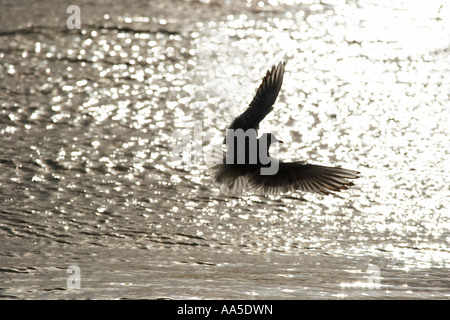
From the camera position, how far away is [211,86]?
5.32 meters

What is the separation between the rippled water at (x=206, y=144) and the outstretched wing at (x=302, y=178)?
0.35 meters

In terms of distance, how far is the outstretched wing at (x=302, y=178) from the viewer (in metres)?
3.45

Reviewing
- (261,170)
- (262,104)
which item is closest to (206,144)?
(262,104)

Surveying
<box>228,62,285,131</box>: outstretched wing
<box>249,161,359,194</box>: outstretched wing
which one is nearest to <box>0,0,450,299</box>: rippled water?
<box>249,161,359,194</box>: outstretched wing

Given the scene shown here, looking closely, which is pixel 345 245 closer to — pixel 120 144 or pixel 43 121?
pixel 120 144

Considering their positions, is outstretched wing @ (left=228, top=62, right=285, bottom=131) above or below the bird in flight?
above

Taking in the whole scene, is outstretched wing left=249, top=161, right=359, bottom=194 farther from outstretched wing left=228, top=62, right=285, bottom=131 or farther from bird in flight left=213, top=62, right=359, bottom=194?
outstretched wing left=228, top=62, right=285, bottom=131

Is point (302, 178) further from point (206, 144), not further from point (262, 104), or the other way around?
point (206, 144)

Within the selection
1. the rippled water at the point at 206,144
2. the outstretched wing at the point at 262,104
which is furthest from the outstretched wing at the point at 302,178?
the rippled water at the point at 206,144

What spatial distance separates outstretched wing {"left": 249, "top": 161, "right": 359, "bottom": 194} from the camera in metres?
3.45

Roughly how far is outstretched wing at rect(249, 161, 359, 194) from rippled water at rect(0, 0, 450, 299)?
35 centimetres
